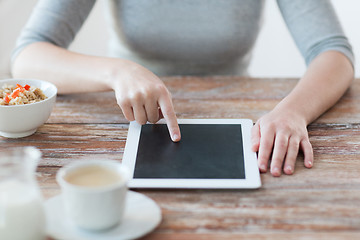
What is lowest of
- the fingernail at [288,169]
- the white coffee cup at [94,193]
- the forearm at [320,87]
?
the forearm at [320,87]

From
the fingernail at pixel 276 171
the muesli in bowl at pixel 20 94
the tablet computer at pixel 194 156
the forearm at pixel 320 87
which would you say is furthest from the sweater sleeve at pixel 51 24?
the fingernail at pixel 276 171

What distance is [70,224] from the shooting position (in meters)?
0.62

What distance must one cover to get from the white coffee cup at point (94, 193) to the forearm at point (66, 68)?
1.51 feet

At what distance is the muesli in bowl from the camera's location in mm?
895

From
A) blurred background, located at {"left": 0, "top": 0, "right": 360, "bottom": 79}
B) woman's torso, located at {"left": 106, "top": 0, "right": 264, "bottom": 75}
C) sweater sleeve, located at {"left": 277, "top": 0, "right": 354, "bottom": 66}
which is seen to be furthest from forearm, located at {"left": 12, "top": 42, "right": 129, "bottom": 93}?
blurred background, located at {"left": 0, "top": 0, "right": 360, "bottom": 79}

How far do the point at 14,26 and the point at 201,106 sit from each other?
164cm

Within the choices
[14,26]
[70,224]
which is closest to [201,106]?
[70,224]

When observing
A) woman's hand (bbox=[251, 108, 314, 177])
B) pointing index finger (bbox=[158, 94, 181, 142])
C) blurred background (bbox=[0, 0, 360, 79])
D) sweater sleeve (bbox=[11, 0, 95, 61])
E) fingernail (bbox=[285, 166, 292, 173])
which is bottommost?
blurred background (bbox=[0, 0, 360, 79])

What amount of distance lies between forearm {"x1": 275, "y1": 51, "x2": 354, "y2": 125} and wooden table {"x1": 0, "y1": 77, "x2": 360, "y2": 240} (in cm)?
3

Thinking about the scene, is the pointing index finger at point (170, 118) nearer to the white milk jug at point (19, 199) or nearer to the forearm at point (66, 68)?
the forearm at point (66, 68)

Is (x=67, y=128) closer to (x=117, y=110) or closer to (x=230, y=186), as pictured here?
(x=117, y=110)

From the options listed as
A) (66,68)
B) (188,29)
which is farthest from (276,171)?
(188,29)

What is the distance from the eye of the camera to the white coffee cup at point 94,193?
1.83ft

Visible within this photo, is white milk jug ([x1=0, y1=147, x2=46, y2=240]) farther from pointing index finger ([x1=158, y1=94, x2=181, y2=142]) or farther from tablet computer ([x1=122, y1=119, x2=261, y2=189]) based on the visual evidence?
pointing index finger ([x1=158, y1=94, x2=181, y2=142])
